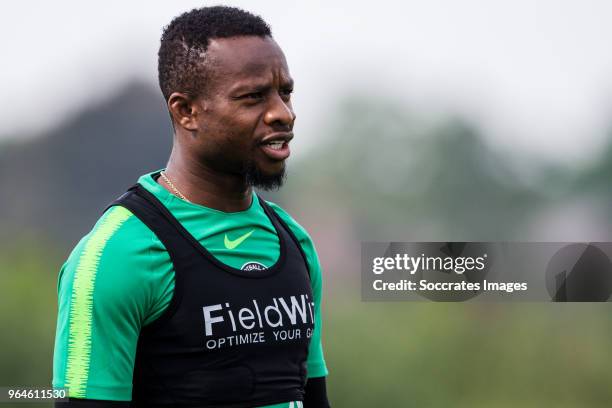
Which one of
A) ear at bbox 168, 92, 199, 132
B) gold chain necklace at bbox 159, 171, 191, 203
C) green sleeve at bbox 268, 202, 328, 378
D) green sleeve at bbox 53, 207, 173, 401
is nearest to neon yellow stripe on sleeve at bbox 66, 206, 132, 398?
green sleeve at bbox 53, 207, 173, 401

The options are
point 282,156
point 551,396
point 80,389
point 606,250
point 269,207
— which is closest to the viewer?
point 80,389

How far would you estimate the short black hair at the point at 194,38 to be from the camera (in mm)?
1827

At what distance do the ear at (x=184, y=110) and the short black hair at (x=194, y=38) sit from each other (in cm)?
2

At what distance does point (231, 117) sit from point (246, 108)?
0.04 m

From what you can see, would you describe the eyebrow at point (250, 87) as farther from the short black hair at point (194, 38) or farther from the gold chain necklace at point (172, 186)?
the gold chain necklace at point (172, 186)

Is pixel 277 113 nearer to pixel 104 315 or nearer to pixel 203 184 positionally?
pixel 203 184

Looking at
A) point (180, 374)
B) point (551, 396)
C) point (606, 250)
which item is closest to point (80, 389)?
point (180, 374)

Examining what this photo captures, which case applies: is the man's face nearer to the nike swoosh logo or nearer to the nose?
the nose

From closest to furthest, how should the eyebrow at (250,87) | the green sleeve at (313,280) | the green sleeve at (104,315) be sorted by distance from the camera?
1. the green sleeve at (104,315)
2. the eyebrow at (250,87)
3. the green sleeve at (313,280)

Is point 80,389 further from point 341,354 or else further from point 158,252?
point 341,354

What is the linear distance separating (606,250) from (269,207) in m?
4.70

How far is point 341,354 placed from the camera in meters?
6.61

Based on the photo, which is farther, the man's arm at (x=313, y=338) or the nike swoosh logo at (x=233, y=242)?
the man's arm at (x=313, y=338)

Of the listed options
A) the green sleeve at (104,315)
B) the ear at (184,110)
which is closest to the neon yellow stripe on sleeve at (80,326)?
the green sleeve at (104,315)
